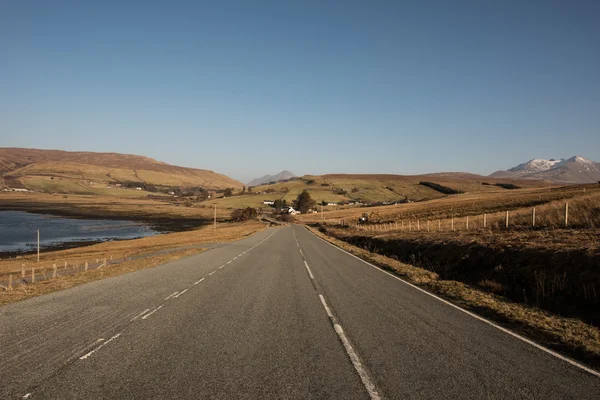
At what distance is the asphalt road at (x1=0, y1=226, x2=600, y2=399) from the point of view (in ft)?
18.3

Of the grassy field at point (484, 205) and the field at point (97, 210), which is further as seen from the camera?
the field at point (97, 210)

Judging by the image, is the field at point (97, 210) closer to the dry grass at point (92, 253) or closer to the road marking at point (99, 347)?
the dry grass at point (92, 253)

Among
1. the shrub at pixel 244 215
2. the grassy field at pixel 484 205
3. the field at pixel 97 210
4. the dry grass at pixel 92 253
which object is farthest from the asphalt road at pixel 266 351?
the shrub at pixel 244 215

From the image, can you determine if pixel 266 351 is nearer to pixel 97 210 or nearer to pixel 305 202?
pixel 305 202

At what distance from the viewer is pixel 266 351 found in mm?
7152

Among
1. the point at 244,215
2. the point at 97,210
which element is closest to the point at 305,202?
the point at 244,215

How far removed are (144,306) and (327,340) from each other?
592cm

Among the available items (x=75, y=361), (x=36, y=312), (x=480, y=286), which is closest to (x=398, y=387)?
(x=75, y=361)

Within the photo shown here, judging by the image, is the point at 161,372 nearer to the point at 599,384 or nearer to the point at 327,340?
the point at 327,340

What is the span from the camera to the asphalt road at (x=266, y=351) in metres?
5.58

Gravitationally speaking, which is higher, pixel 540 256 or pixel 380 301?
pixel 540 256

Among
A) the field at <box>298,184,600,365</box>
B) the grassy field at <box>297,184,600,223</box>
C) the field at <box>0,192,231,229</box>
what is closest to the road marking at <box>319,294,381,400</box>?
the field at <box>298,184,600,365</box>

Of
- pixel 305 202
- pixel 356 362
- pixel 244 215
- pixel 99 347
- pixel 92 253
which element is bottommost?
pixel 92 253

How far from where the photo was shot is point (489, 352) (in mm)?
7215
